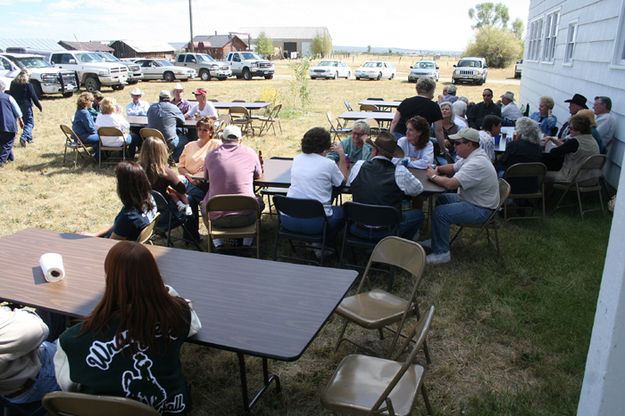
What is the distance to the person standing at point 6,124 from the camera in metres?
8.37

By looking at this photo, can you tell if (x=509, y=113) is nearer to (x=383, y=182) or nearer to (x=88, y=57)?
(x=383, y=182)

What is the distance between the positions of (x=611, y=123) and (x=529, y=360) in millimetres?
4492

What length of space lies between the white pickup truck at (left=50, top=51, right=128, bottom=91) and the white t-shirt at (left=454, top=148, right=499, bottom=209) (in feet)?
64.6

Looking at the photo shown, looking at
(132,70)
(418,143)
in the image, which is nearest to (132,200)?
(418,143)

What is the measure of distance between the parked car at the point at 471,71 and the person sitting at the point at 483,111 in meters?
18.2

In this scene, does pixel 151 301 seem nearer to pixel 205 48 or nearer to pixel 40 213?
pixel 40 213

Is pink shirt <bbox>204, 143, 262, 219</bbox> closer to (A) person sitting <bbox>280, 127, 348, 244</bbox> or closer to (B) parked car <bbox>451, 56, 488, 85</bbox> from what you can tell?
(A) person sitting <bbox>280, 127, 348, 244</bbox>

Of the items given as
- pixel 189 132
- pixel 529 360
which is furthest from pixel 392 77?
pixel 529 360

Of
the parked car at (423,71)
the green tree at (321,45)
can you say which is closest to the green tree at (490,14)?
the green tree at (321,45)

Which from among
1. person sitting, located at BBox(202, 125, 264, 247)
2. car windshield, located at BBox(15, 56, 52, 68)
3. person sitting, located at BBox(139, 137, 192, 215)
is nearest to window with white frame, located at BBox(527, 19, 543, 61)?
person sitting, located at BBox(202, 125, 264, 247)

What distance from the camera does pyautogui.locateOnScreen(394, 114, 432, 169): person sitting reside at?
16.7ft

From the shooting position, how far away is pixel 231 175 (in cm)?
457

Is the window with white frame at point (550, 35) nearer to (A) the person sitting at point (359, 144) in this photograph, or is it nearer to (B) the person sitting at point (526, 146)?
(B) the person sitting at point (526, 146)

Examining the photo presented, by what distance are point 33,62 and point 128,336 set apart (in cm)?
2119
